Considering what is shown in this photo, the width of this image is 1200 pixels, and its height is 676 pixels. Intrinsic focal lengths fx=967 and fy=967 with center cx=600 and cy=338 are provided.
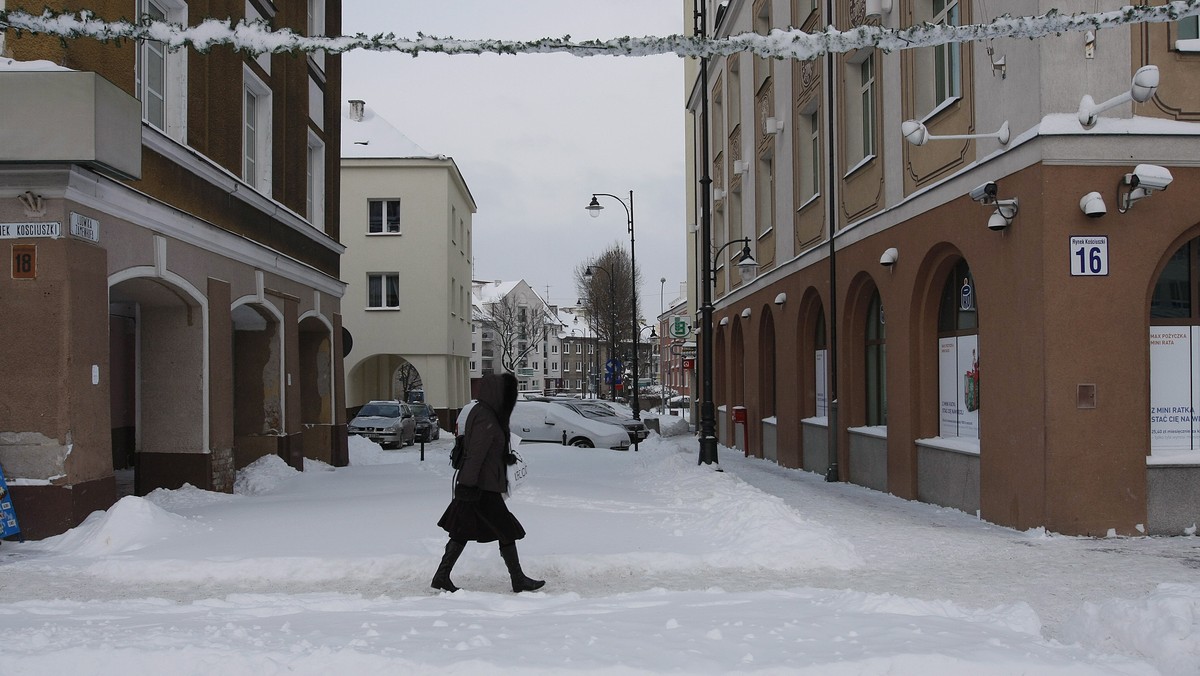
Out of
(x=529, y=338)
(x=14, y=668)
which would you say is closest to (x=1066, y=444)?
(x=14, y=668)

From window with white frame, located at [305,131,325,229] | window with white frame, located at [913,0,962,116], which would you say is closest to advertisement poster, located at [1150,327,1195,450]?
window with white frame, located at [913,0,962,116]

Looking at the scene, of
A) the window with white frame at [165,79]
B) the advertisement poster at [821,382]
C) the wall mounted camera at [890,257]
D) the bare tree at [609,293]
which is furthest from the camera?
the bare tree at [609,293]

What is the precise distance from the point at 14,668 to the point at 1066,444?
9088 mm

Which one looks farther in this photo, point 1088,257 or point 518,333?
point 518,333

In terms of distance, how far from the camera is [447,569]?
712 cm

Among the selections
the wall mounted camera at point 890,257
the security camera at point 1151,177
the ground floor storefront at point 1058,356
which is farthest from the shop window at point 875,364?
the security camera at point 1151,177

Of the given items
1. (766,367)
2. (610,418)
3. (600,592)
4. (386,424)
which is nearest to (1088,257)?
(600,592)

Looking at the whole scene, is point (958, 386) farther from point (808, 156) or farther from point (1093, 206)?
point (808, 156)

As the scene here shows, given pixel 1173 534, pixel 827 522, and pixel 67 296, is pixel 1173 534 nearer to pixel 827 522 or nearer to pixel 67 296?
pixel 827 522

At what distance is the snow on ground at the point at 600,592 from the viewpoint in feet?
16.3

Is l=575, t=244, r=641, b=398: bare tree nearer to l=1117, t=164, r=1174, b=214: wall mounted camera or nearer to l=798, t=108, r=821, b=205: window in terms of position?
l=798, t=108, r=821, b=205: window

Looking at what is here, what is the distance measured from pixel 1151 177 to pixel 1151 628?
572cm

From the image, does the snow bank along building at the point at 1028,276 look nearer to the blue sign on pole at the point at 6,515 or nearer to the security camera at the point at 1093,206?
the security camera at the point at 1093,206

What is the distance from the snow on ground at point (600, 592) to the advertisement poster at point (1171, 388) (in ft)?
3.95
